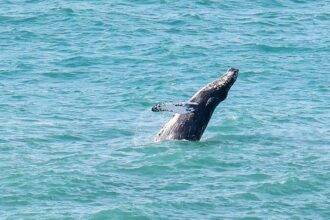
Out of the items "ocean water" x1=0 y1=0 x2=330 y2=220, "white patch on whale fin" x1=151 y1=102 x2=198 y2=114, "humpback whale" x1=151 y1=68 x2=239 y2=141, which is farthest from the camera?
"humpback whale" x1=151 y1=68 x2=239 y2=141

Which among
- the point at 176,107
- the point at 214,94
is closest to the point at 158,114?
the point at 214,94

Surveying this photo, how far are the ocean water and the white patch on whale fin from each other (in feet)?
4.17

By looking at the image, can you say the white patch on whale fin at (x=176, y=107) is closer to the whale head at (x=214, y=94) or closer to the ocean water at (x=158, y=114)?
the whale head at (x=214, y=94)

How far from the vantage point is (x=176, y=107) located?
38781mm

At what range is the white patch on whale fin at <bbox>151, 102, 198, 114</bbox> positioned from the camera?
38469 mm

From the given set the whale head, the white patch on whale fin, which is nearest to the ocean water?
Result: the white patch on whale fin

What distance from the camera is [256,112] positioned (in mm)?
46438

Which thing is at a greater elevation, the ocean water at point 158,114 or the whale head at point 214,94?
the whale head at point 214,94

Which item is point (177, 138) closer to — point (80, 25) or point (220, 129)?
point (220, 129)

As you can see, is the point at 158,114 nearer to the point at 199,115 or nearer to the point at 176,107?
the point at 199,115

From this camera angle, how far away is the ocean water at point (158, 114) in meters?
34.2

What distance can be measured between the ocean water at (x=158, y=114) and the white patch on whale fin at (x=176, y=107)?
4.17 feet

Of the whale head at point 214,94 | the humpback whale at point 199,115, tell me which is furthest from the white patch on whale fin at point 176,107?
the whale head at point 214,94

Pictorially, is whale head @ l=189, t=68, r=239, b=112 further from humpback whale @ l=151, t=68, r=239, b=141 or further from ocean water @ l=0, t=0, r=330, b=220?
ocean water @ l=0, t=0, r=330, b=220
